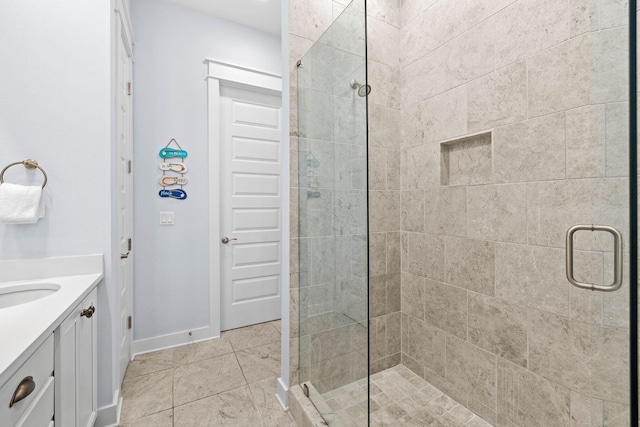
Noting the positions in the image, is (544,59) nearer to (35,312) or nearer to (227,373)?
(35,312)

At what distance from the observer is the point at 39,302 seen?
1053 mm

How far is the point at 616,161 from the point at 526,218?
2.81 ft

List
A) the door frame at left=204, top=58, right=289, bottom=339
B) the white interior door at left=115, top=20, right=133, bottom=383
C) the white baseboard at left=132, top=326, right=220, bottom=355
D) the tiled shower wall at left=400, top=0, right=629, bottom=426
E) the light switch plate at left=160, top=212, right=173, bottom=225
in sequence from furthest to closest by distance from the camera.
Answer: the door frame at left=204, top=58, right=289, bottom=339, the light switch plate at left=160, top=212, right=173, bottom=225, the white baseboard at left=132, top=326, right=220, bottom=355, the white interior door at left=115, top=20, right=133, bottom=383, the tiled shower wall at left=400, top=0, right=629, bottom=426

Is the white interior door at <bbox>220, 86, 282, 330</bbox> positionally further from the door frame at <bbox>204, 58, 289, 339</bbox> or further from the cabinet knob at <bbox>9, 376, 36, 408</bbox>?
the cabinet knob at <bbox>9, 376, 36, 408</bbox>

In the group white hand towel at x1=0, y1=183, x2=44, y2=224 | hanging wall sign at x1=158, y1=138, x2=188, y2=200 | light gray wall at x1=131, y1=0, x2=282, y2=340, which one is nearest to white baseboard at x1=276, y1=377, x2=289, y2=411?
light gray wall at x1=131, y1=0, x2=282, y2=340

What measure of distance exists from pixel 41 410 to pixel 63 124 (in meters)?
1.28

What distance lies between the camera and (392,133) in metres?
1.99

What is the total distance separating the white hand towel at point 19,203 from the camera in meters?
1.26

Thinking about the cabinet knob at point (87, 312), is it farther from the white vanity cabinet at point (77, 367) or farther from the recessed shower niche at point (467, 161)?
the recessed shower niche at point (467, 161)

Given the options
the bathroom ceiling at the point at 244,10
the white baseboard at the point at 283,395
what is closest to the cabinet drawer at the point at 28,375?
the white baseboard at the point at 283,395

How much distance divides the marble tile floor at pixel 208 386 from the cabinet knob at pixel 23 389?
1009 mm

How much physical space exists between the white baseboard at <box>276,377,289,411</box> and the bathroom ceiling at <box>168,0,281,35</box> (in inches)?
117

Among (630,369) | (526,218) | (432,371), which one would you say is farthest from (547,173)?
(432,371)

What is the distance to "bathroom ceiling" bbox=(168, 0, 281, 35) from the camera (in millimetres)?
2365
